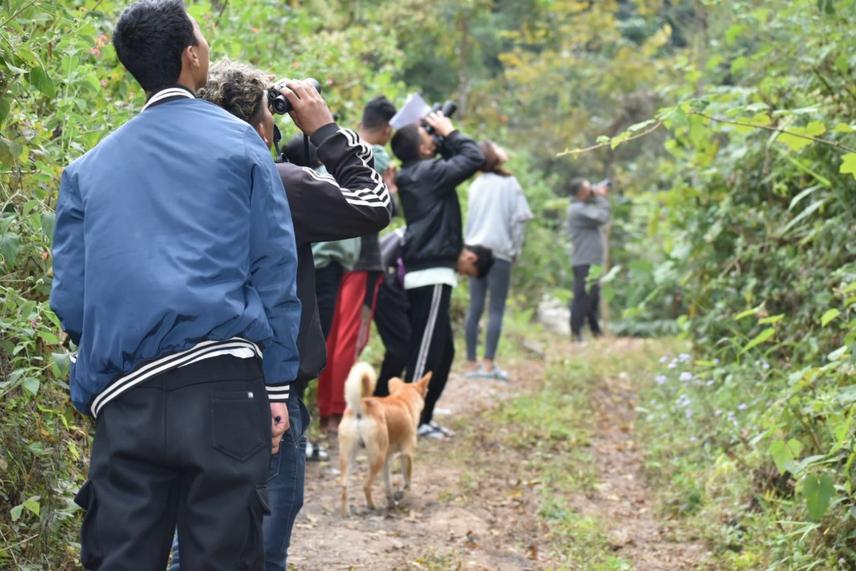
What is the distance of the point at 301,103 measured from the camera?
3.52 m

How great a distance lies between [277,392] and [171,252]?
0.55 meters

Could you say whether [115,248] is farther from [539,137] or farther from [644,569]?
[539,137]

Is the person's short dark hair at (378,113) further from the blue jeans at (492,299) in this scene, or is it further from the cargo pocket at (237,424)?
the cargo pocket at (237,424)

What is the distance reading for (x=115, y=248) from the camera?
279cm

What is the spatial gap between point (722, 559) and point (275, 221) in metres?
3.52

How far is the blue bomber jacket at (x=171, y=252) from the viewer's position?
2.77 m

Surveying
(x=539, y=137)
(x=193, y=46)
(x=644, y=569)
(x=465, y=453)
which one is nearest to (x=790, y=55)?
(x=465, y=453)

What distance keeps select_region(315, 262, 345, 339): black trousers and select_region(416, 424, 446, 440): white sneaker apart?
1.54 metres

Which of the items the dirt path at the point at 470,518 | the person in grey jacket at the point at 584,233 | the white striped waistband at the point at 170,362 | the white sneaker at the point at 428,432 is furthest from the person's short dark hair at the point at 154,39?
the person in grey jacket at the point at 584,233

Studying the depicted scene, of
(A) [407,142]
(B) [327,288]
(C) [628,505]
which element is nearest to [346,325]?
(B) [327,288]

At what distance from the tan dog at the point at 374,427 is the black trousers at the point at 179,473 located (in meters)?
2.79

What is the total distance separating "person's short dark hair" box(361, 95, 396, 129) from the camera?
6.89 m

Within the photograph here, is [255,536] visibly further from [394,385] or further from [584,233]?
[584,233]

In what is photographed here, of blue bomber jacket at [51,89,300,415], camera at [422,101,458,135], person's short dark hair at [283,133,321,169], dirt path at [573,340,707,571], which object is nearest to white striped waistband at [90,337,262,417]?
blue bomber jacket at [51,89,300,415]
